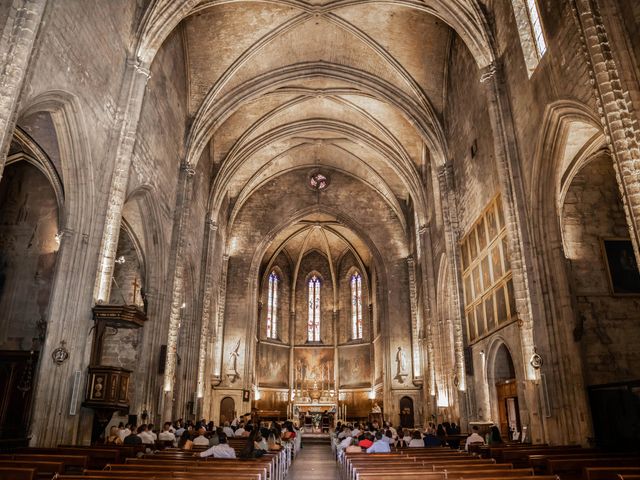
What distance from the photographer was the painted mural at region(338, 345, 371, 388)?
3641 cm

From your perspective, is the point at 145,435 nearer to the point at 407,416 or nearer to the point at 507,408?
the point at 507,408

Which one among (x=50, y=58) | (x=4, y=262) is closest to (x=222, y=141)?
(x=4, y=262)

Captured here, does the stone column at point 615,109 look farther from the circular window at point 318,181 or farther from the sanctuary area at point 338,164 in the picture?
the circular window at point 318,181

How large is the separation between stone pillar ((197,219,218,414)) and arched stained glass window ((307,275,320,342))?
47.1 ft

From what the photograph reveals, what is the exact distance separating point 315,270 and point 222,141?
17373 millimetres

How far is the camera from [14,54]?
8.57 meters

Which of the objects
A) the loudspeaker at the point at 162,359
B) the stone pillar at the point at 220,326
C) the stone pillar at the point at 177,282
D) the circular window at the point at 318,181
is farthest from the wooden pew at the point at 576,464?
the circular window at the point at 318,181

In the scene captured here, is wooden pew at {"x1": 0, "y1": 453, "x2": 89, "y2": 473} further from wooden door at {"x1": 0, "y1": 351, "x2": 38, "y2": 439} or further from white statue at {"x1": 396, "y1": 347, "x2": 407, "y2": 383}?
white statue at {"x1": 396, "y1": 347, "x2": 407, "y2": 383}

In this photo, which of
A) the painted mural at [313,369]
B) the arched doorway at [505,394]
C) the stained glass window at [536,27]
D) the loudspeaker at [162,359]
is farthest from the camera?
Answer: the painted mural at [313,369]

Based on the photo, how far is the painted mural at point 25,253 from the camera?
46.8ft

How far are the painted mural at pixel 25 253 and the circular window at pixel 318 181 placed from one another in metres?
18.9

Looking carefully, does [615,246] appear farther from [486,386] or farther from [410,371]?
[410,371]

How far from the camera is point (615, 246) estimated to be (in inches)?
517

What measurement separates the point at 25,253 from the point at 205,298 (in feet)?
34.5
